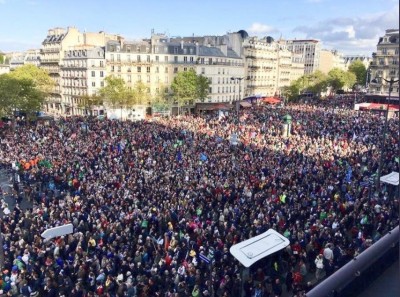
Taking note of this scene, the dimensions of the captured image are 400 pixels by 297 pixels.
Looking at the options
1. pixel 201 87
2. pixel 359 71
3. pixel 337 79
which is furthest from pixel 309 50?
pixel 201 87

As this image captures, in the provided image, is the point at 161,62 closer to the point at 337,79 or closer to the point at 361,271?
the point at 337,79

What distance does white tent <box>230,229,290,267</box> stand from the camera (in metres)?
11.9

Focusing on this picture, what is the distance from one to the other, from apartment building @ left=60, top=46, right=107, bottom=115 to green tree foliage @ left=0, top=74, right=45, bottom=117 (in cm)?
1619

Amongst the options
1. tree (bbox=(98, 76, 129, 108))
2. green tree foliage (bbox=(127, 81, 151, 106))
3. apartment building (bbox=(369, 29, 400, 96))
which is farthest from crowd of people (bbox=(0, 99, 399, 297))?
apartment building (bbox=(369, 29, 400, 96))

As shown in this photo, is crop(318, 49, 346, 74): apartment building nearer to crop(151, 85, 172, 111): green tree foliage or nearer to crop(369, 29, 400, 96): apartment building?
crop(369, 29, 400, 96): apartment building

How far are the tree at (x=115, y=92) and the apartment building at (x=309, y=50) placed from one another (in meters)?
83.1

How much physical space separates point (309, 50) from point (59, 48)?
85680 mm

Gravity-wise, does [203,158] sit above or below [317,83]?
below

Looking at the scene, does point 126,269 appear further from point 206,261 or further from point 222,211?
point 222,211

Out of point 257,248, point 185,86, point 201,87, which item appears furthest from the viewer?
point 201,87

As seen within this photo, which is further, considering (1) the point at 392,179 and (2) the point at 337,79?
(2) the point at 337,79

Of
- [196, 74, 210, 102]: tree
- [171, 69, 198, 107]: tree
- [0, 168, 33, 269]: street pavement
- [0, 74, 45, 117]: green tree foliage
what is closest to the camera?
[0, 168, 33, 269]: street pavement

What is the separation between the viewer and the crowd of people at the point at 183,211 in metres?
12.9

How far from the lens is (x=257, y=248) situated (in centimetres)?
1245
